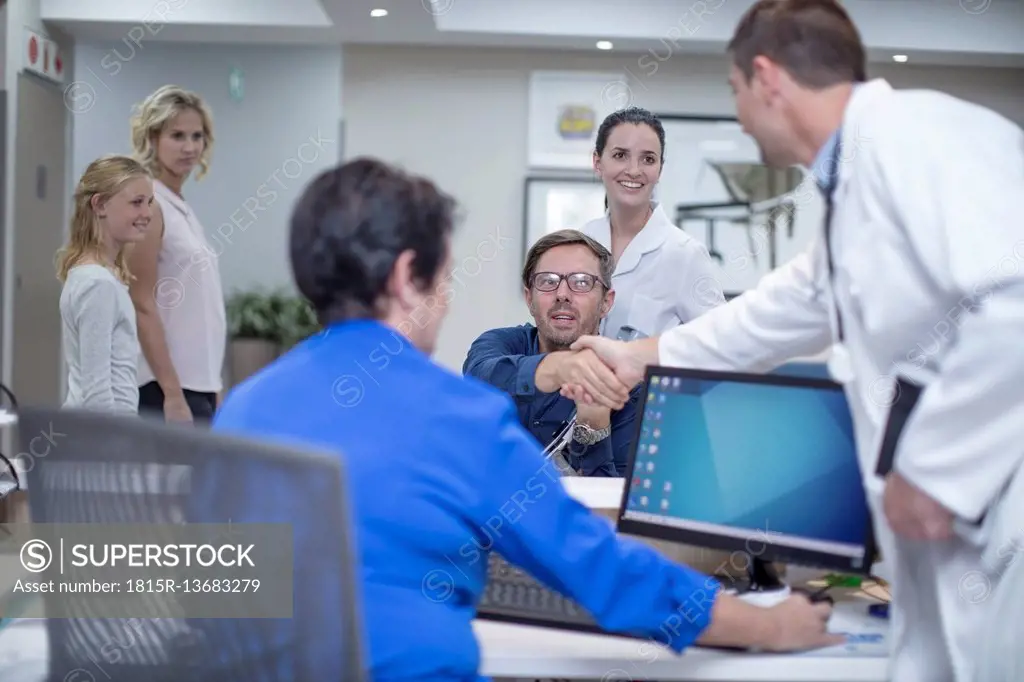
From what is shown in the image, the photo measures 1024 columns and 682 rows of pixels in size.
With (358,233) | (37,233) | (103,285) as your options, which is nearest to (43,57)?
(37,233)

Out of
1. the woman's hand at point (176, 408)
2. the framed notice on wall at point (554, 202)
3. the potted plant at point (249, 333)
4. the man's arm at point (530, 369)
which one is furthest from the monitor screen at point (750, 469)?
the potted plant at point (249, 333)

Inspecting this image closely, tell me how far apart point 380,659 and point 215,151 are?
223 inches

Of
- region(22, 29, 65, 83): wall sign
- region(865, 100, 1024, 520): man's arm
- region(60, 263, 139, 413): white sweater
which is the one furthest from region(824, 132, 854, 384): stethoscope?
region(22, 29, 65, 83): wall sign

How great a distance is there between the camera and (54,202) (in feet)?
18.9

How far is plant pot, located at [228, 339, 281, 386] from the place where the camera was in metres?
6.19

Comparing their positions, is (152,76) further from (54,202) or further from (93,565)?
(93,565)

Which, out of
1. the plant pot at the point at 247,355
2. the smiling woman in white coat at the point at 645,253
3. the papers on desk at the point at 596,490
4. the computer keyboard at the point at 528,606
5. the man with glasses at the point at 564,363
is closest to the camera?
the computer keyboard at the point at 528,606

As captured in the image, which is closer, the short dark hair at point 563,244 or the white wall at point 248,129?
the short dark hair at point 563,244

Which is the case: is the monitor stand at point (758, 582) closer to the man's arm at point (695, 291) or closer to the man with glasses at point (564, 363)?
the man with glasses at point (564, 363)

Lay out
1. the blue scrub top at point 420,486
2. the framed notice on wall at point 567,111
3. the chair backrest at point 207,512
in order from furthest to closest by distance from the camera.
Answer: the framed notice on wall at point 567,111
the blue scrub top at point 420,486
the chair backrest at point 207,512

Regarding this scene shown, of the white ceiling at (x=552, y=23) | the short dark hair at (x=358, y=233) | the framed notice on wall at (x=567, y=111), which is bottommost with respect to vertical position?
the short dark hair at (x=358, y=233)

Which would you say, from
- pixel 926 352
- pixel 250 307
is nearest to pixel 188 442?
pixel 926 352

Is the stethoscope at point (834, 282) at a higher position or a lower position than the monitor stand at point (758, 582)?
higher

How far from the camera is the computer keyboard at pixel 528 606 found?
1.62 m
